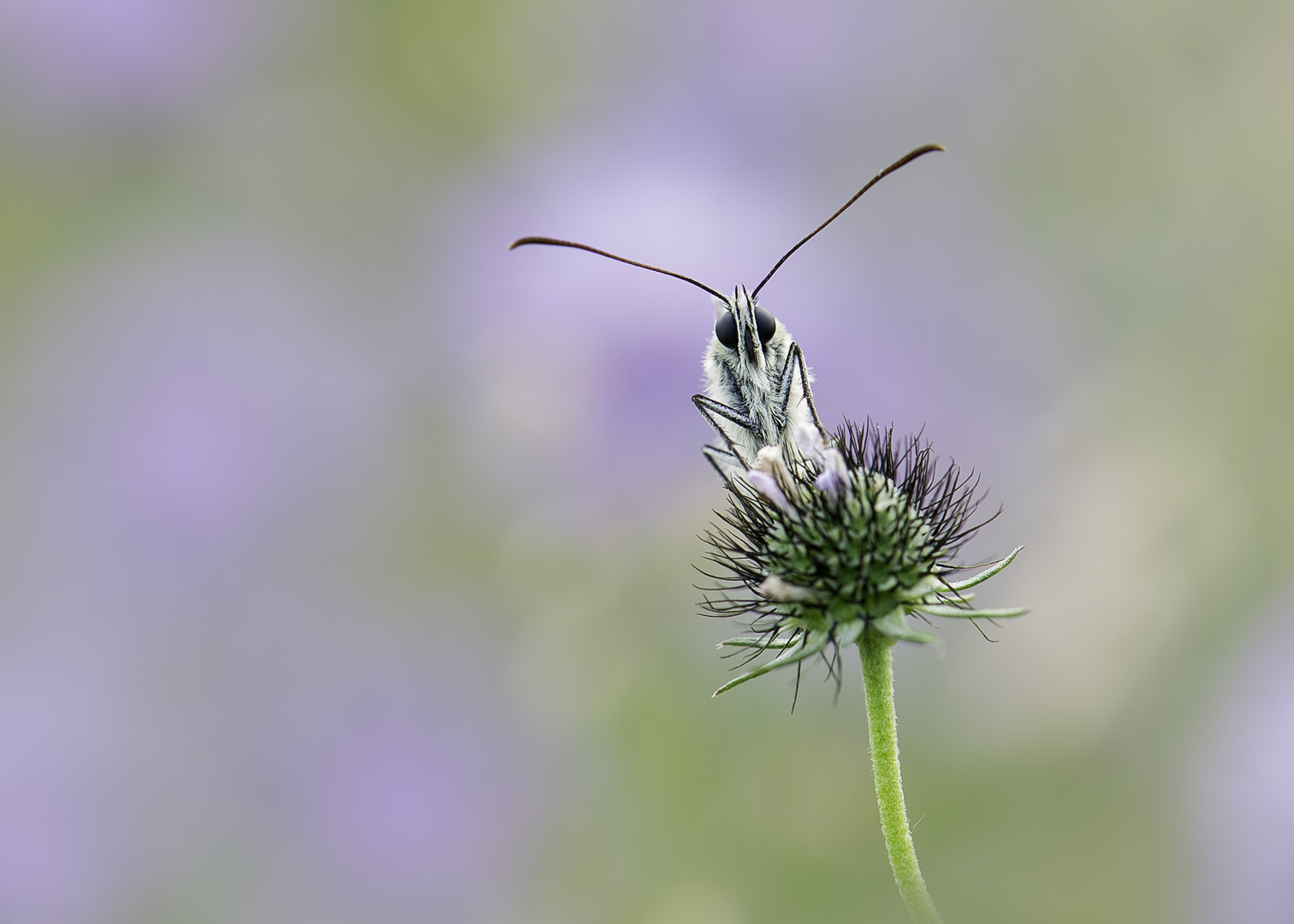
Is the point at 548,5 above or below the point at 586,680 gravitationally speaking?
above

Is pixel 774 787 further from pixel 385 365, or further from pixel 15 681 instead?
pixel 15 681

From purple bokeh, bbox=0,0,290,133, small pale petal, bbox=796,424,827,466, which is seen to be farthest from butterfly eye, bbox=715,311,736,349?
purple bokeh, bbox=0,0,290,133

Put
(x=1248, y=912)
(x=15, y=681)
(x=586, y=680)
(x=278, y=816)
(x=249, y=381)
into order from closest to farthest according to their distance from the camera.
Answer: (x=1248, y=912), (x=586, y=680), (x=278, y=816), (x=15, y=681), (x=249, y=381)

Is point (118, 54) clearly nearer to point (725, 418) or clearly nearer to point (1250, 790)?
point (725, 418)

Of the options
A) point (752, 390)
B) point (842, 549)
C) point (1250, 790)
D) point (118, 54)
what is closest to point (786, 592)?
point (842, 549)

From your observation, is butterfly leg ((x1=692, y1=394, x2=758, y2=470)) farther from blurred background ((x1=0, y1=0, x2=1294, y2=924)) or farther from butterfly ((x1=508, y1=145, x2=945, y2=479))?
blurred background ((x1=0, y1=0, x2=1294, y2=924))

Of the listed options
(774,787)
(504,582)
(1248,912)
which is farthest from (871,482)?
(504,582)
